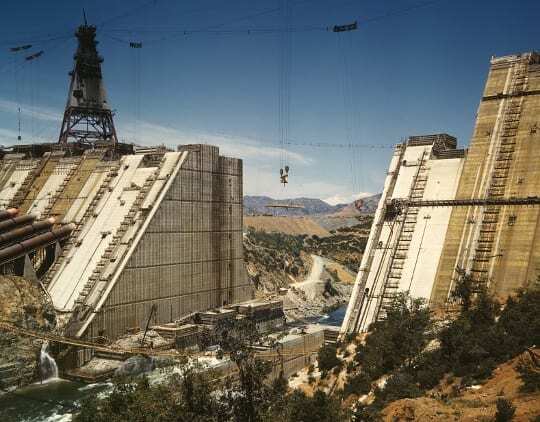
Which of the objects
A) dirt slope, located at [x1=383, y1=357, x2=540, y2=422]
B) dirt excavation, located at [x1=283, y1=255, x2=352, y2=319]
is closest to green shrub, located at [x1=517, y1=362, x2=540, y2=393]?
dirt slope, located at [x1=383, y1=357, x2=540, y2=422]

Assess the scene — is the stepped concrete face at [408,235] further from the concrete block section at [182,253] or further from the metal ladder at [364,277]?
the concrete block section at [182,253]

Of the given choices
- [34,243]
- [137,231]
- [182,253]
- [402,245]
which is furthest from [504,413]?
[34,243]

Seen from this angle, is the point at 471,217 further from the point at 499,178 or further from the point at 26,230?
the point at 26,230

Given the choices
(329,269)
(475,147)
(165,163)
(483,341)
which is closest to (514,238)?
(475,147)

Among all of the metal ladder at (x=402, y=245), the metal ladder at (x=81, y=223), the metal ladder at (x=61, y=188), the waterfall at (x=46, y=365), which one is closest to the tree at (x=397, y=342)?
the metal ladder at (x=402, y=245)

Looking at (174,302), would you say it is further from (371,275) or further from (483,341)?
(483,341)

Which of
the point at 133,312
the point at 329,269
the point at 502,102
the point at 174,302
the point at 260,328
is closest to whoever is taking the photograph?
the point at 502,102
